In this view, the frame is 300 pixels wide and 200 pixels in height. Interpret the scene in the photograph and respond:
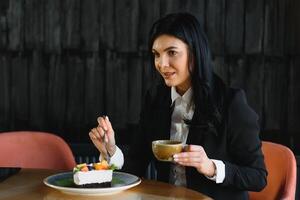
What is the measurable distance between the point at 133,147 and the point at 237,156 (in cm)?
49

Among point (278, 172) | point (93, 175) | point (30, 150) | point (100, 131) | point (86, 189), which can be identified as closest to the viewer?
point (86, 189)

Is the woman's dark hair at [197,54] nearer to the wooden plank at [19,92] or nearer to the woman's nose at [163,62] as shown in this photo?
the woman's nose at [163,62]

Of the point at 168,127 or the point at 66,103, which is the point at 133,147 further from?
the point at 66,103

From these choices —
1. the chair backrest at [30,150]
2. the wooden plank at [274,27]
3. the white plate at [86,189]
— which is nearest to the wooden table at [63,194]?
the white plate at [86,189]

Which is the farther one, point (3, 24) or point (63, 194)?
point (3, 24)

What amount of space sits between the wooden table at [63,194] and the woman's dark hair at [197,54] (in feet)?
1.41

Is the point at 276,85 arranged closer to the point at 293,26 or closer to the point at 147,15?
the point at 293,26

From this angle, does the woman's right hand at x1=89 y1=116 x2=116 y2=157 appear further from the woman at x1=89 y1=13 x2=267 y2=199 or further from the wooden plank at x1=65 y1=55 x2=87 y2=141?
the wooden plank at x1=65 y1=55 x2=87 y2=141

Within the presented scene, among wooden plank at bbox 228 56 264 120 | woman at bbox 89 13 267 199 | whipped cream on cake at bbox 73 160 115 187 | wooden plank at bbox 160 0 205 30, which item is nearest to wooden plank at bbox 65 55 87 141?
wooden plank at bbox 160 0 205 30

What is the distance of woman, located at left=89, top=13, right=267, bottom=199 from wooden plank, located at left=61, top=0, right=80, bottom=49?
1.10 meters

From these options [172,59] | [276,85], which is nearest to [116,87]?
[276,85]

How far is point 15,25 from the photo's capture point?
130 inches

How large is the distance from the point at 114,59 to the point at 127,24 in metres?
0.22

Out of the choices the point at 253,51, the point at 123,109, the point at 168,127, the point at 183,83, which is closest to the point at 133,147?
the point at 168,127
